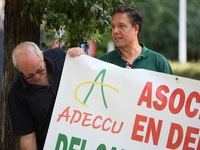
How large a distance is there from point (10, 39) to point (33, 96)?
3.71 feet

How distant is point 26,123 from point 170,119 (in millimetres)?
1208

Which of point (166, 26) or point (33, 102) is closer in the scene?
point (33, 102)

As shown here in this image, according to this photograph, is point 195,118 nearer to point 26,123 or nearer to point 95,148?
point 95,148

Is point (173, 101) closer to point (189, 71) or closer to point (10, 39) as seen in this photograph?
point (10, 39)

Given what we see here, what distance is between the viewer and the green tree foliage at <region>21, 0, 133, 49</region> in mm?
3162

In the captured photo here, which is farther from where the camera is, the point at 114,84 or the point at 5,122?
the point at 5,122

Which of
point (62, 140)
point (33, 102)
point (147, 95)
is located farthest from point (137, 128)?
point (33, 102)

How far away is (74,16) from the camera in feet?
10.8

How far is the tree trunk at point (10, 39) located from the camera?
3.69 m

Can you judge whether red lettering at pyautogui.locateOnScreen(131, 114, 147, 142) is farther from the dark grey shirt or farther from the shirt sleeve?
the shirt sleeve

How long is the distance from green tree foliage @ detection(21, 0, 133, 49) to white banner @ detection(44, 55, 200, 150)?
577 millimetres

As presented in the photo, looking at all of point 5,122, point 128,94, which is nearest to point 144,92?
point 128,94

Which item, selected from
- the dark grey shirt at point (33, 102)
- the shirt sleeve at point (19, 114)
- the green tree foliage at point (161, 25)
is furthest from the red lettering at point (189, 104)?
the green tree foliage at point (161, 25)

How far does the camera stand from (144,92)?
9.41 ft
